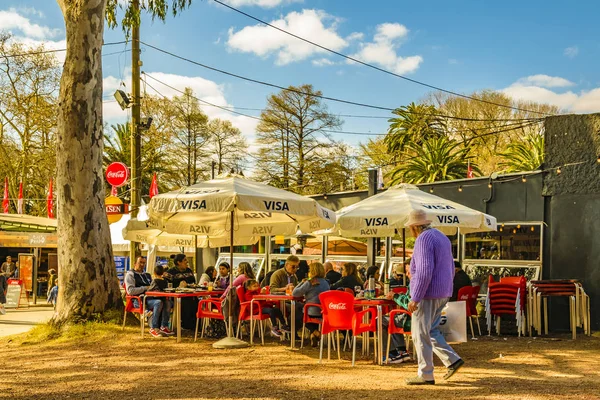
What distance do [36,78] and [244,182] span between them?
30.6 m

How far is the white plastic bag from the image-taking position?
8.34 meters

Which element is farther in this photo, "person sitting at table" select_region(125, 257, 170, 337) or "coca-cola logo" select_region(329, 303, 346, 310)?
"person sitting at table" select_region(125, 257, 170, 337)

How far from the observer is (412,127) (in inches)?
1811

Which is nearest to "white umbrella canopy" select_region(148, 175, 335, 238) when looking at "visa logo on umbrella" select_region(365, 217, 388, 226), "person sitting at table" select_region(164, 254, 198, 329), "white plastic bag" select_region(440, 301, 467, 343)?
"visa logo on umbrella" select_region(365, 217, 388, 226)

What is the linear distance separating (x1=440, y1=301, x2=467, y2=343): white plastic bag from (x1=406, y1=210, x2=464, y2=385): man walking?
1.04 m

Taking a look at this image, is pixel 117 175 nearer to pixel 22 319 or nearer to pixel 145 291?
pixel 22 319

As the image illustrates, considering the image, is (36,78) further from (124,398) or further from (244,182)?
(124,398)

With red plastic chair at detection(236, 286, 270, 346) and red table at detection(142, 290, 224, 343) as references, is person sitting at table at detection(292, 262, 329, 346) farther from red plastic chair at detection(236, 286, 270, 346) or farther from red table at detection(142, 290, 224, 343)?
red table at detection(142, 290, 224, 343)

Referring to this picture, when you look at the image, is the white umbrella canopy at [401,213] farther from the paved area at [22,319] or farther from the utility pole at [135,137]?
the utility pole at [135,137]

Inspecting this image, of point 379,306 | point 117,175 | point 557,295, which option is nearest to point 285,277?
point 379,306

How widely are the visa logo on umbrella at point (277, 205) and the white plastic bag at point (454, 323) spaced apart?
113 inches

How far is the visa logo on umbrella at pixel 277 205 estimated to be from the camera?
33.2ft

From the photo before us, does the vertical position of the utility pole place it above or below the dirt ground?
above

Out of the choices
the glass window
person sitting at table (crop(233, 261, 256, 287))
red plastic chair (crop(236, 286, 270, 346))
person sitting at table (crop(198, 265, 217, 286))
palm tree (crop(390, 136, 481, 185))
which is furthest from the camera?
palm tree (crop(390, 136, 481, 185))
